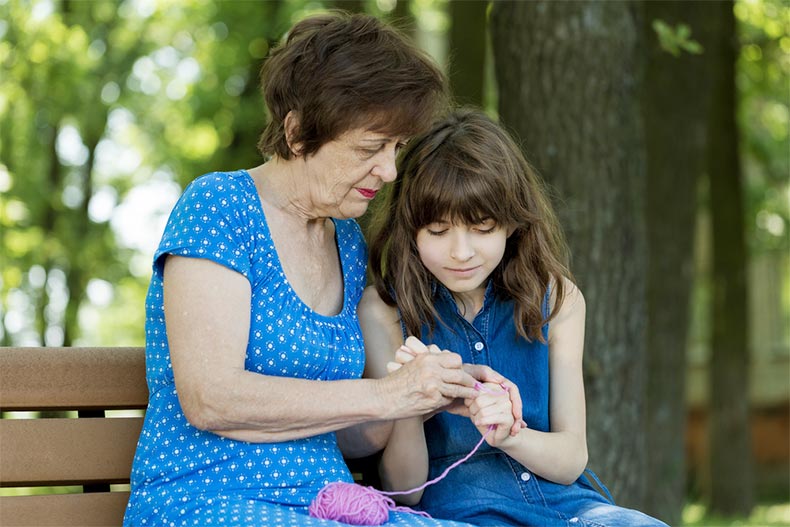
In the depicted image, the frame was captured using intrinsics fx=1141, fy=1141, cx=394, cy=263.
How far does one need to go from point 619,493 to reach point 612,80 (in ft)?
5.97

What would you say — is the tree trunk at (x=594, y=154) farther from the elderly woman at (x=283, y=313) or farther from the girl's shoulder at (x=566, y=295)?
the elderly woman at (x=283, y=313)

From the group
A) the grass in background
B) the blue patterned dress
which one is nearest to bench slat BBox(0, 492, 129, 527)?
the blue patterned dress

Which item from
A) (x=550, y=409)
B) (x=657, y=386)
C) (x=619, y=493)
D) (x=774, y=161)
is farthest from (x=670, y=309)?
(x=774, y=161)

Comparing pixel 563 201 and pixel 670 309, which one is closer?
pixel 563 201

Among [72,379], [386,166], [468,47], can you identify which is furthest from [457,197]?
[468,47]

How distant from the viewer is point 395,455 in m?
3.33

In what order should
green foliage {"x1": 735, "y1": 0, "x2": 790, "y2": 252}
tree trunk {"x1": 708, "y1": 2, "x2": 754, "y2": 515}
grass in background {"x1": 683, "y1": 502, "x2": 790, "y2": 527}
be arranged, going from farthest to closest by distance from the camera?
green foliage {"x1": 735, "y1": 0, "x2": 790, "y2": 252}, tree trunk {"x1": 708, "y1": 2, "x2": 754, "y2": 515}, grass in background {"x1": 683, "y1": 502, "x2": 790, "y2": 527}

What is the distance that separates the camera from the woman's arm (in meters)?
2.82

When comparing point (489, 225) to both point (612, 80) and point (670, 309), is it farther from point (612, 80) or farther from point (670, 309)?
point (670, 309)

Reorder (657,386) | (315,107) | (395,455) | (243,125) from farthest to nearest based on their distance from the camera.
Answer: (243,125) → (657,386) → (395,455) → (315,107)

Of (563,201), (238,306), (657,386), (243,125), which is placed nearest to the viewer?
A: (238,306)

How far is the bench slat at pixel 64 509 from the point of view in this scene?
332 cm

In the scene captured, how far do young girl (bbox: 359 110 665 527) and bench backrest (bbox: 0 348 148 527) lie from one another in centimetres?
76

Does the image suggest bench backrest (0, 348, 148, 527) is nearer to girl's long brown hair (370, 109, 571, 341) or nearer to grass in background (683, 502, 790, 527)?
girl's long brown hair (370, 109, 571, 341)
